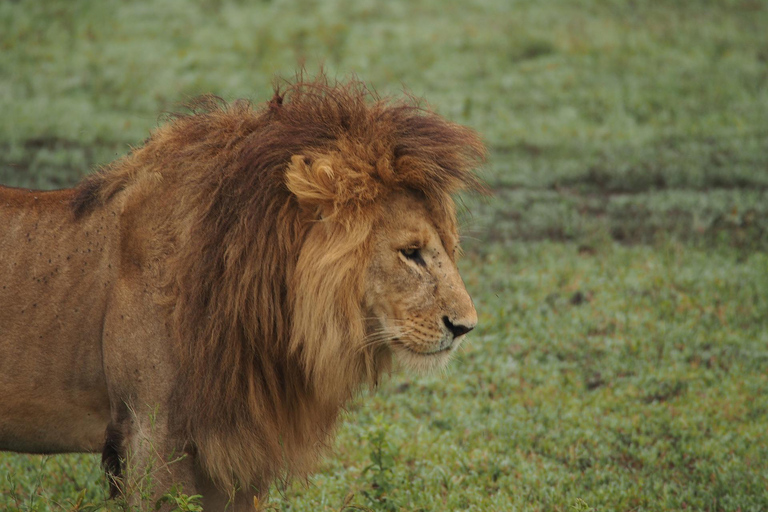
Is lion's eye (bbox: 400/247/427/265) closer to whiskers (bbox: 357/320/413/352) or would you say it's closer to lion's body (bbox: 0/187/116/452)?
whiskers (bbox: 357/320/413/352)

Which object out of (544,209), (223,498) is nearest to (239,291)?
(223,498)

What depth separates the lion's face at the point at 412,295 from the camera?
3.37 meters

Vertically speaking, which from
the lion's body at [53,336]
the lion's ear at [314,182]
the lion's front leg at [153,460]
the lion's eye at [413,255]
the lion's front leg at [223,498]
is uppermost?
the lion's ear at [314,182]

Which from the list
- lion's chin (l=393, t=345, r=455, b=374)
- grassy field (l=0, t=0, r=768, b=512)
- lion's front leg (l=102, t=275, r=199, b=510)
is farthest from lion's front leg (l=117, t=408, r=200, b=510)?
lion's chin (l=393, t=345, r=455, b=374)

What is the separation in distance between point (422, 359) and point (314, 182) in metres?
0.87

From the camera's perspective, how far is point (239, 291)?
3412mm

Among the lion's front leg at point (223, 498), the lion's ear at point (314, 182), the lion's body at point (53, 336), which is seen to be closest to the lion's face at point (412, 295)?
the lion's ear at point (314, 182)

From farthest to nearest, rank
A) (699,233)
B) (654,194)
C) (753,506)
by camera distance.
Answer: (654,194) → (699,233) → (753,506)

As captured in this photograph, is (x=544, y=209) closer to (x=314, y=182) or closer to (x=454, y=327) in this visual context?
(x=454, y=327)

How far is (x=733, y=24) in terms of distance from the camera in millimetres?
17656

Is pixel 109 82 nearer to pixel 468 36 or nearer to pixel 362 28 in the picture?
Result: pixel 362 28

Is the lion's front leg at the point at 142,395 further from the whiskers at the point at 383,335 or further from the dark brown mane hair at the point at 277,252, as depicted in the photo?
the whiskers at the point at 383,335

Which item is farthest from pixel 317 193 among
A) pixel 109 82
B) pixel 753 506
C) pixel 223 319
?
pixel 109 82

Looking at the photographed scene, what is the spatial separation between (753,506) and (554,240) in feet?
17.1
